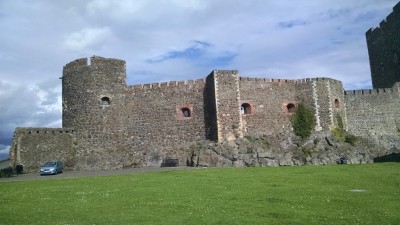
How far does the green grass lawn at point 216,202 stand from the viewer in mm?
9789

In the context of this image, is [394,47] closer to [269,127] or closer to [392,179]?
[269,127]

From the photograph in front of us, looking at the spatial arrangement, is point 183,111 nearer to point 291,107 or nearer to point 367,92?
point 291,107

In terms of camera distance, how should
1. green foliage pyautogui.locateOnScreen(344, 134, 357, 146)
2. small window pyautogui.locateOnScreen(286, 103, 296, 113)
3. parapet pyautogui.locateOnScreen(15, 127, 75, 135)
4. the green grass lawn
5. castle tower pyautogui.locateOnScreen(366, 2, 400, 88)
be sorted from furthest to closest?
castle tower pyautogui.locateOnScreen(366, 2, 400, 88), small window pyautogui.locateOnScreen(286, 103, 296, 113), green foliage pyautogui.locateOnScreen(344, 134, 357, 146), parapet pyautogui.locateOnScreen(15, 127, 75, 135), the green grass lawn

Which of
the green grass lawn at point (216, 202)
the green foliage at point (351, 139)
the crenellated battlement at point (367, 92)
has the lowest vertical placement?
the green grass lawn at point (216, 202)

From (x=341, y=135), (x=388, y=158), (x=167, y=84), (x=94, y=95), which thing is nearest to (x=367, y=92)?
(x=341, y=135)

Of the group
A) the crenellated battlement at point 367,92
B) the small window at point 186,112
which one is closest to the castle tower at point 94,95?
the small window at point 186,112

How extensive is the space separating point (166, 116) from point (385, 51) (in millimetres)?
24398

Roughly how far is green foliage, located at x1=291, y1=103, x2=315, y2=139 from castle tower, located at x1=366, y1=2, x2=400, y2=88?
12273 mm

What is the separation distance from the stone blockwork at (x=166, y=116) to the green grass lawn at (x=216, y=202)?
530 inches

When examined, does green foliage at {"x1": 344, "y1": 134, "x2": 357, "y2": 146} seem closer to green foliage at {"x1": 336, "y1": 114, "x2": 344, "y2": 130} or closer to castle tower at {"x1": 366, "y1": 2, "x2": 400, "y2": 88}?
green foliage at {"x1": 336, "y1": 114, "x2": 344, "y2": 130}

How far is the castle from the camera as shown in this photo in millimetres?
30734

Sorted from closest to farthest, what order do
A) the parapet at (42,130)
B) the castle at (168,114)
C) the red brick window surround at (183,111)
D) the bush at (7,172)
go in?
the bush at (7,172) → the castle at (168,114) → the parapet at (42,130) → the red brick window surround at (183,111)

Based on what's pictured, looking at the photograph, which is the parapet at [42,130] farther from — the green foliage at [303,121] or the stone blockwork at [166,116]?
the green foliage at [303,121]

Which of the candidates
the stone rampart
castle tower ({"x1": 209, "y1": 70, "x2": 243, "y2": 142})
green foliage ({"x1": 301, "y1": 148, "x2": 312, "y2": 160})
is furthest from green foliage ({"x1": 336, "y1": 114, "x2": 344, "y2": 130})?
the stone rampart
